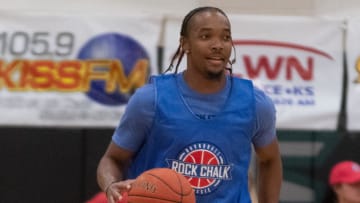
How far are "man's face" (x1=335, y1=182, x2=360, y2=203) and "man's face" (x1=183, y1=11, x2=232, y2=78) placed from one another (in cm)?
284

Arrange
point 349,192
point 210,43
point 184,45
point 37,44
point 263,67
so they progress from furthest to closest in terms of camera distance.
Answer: point 263,67
point 37,44
point 349,192
point 184,45
point 210,43

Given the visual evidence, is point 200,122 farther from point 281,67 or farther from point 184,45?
point 281,67

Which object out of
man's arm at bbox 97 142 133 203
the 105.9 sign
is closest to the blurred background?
the 105.9 sign

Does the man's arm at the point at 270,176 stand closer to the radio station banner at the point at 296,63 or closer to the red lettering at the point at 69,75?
the radio station banner at the point at 296,63

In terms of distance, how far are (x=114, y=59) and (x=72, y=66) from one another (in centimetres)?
35

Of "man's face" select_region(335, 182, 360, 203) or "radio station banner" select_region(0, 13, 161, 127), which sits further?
"radio station banner" select_region(0, 13, 161, 127)

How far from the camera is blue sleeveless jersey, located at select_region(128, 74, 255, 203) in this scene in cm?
367

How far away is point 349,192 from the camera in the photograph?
632cm

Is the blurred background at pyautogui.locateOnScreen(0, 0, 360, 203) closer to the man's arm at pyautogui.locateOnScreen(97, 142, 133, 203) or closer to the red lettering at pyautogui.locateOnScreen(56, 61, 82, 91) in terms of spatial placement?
the red lettering at pyautogui.locateOnScreen(56, 61, 82, 91)

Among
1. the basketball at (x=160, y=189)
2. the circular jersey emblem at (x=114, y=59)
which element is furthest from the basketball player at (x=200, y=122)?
the circular jersey emblem at (x=114, y=59)

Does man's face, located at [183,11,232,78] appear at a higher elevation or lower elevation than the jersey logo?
higher

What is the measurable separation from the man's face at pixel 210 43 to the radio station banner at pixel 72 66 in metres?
3.91

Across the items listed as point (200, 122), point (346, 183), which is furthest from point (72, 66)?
point (200, 122)

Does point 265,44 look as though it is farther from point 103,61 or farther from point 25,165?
point 25,165
